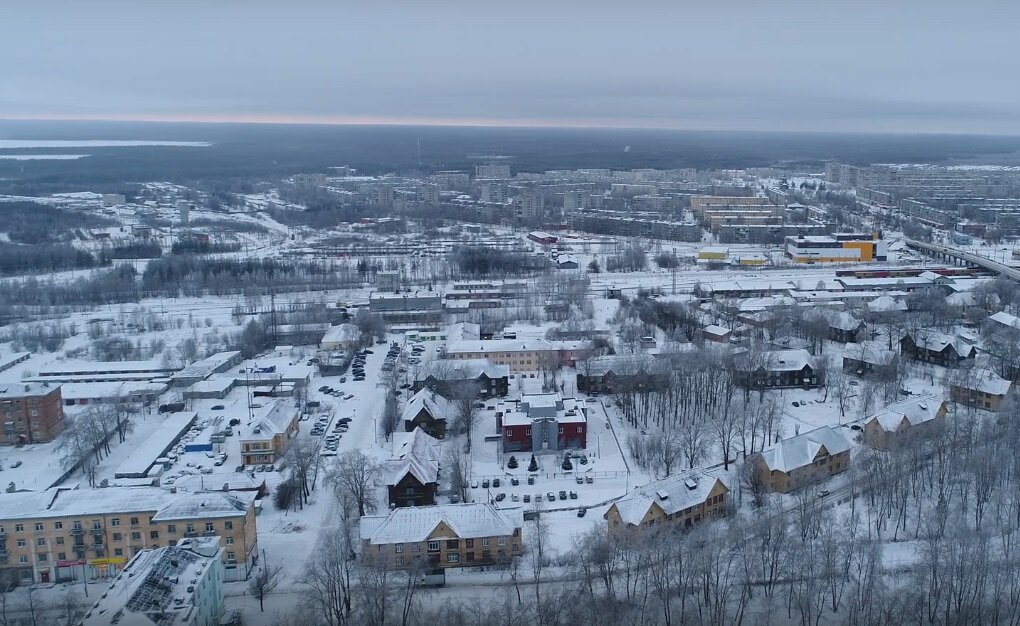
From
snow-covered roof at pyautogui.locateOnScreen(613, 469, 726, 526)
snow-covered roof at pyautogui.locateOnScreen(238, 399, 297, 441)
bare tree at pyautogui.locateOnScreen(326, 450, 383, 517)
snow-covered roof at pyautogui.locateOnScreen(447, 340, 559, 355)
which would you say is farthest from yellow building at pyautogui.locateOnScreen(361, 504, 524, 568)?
snow-covered roof at pyautogui.locateOnScreen(447, 340, 559, 355)

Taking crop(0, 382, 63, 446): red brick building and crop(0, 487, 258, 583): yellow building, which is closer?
crop(0, 487, 258, 583): yellow building

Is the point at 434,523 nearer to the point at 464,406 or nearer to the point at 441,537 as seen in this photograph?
the point at 441,537

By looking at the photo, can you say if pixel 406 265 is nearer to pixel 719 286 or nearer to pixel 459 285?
pixel 459 285

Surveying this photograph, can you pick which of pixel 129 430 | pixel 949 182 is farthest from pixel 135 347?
pixel 949 182

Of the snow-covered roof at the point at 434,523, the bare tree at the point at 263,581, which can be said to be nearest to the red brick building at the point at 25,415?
the bare tree at the point at 263,581

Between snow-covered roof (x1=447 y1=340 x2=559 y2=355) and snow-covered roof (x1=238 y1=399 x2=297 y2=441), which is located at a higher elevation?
snow-covered roof (x1=447 y1=340 x2=559 y2=355)

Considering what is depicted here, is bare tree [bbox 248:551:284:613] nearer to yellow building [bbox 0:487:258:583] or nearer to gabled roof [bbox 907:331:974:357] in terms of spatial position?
yellow building [bbox 0:487:258:583]
